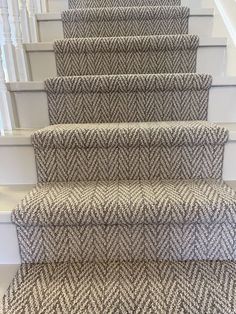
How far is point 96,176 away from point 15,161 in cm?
29

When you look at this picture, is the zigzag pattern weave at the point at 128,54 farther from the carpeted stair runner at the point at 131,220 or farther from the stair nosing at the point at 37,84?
the carpeted stair runner at the point at 131,220

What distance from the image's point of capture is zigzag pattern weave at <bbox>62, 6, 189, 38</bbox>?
150 cm

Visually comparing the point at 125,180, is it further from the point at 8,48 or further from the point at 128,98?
the point at 8,48

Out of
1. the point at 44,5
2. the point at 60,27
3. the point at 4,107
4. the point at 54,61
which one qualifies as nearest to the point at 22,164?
the point at 4,107

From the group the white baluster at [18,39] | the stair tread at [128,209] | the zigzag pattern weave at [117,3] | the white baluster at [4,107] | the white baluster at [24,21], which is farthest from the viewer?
the zigzag pattern weave at [117,3]

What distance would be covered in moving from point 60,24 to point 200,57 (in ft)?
2.79

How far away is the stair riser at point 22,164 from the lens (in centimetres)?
92

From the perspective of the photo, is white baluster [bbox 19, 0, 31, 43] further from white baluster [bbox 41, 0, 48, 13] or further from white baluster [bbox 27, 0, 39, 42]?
white baluster [bbox 41, 0, 48, 13]

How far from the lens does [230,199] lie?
2.44 feet

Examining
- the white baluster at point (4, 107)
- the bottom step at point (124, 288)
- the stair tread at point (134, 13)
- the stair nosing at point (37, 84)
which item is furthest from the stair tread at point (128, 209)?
the stair tread at point (134, 13)

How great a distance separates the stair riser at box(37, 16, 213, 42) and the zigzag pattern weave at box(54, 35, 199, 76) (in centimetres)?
35

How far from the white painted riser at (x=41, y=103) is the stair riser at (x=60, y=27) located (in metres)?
0.65

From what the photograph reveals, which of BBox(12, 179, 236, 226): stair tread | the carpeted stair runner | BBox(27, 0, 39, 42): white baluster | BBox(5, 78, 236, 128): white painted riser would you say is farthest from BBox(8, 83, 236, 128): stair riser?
BBox(27, 0, 39, 42): white baluster

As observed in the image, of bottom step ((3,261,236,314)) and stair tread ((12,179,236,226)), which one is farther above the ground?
stair tread ((12,179,236,226))
